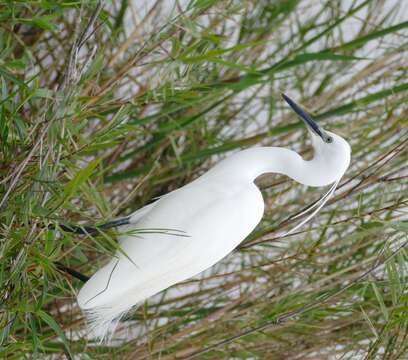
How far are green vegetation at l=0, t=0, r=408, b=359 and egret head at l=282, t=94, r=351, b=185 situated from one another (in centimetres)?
11

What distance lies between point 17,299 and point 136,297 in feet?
0.44

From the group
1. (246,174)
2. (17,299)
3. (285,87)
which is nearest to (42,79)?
(285,87)

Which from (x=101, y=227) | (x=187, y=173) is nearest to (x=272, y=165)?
(x=101, y=227)

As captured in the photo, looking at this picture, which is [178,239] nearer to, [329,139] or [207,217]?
[207,217]

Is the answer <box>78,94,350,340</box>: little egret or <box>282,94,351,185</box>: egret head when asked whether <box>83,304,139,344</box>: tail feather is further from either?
<box>282,94,351,185</box>: egret head

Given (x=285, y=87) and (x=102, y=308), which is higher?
(x=285, y=87)

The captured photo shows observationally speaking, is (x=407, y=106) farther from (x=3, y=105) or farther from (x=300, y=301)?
(x=3, y=105)

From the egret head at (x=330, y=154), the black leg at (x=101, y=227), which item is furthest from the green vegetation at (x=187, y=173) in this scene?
the egret head at (x=330, y=154)

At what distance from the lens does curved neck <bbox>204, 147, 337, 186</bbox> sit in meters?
0.58

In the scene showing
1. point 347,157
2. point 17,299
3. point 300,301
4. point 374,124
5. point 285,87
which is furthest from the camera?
point 285,87

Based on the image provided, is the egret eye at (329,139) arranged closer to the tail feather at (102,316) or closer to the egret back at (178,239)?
the egret back at (178,239)

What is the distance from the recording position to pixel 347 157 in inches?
22.1

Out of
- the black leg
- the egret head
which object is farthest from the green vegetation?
the egret head

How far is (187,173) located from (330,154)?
529 mm
